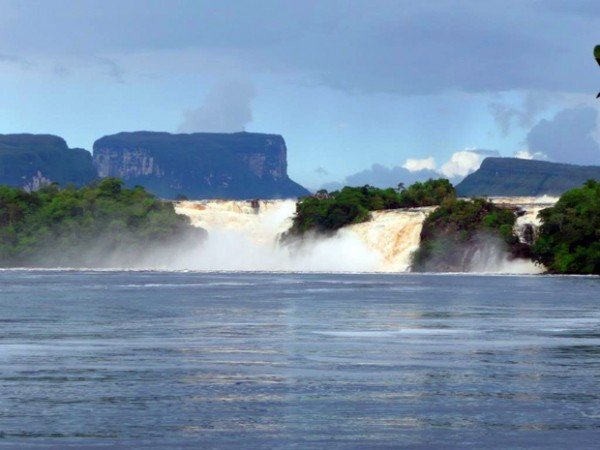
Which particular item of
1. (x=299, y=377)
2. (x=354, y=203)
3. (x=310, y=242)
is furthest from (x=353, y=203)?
(x=299, y=377)

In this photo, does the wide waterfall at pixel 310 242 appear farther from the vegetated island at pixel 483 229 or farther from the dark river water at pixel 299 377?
the dark river water at pixel 299 377

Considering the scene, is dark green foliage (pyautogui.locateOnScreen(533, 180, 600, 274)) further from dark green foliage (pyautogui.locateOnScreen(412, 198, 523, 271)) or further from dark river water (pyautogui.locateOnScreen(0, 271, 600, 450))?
dark river water (pyautogui.locateOnScreen(0, 271, 600, 450))

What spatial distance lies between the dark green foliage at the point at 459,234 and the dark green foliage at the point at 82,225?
100 ft

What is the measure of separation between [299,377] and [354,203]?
117276 millimetres

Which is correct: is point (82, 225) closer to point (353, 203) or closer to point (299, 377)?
point (353, 203)

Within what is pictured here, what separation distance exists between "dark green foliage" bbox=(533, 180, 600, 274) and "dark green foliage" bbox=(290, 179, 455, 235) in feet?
85.6

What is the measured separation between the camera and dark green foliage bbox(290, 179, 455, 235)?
14562 centimetres

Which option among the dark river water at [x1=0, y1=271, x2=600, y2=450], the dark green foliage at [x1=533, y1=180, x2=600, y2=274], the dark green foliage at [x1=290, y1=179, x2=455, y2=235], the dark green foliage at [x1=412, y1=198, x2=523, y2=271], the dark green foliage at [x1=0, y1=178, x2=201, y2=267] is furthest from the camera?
the dark green foliage at [x1=0, y1=178, x2=201, y2=267]

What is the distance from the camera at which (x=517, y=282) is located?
94.6 metres

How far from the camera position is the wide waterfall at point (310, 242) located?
130 metres

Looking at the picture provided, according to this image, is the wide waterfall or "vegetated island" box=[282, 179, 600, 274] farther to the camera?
the wide waterfall

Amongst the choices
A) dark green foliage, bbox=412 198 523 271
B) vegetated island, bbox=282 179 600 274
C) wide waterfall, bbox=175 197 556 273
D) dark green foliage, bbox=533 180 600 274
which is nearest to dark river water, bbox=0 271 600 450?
dark green foliage, bbox=533 180 600 274

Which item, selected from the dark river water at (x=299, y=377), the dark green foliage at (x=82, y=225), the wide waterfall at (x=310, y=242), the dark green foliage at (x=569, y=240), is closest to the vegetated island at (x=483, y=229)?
the dark green foliage at (x=569, y=240)

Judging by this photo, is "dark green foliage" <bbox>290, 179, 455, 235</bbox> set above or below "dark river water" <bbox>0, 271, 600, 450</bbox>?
above
